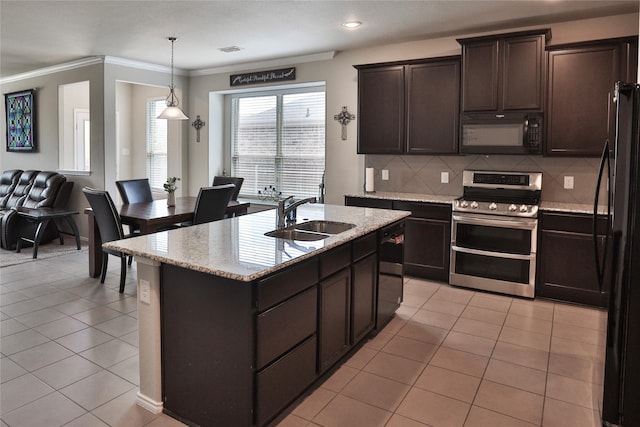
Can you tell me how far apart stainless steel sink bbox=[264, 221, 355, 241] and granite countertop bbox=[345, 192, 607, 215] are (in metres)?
1.71

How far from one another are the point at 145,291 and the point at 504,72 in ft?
12.0

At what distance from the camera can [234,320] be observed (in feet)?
6.62

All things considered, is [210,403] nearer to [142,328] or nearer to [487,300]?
[142,328]

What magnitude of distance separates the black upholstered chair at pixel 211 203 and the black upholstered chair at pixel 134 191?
4.16ft

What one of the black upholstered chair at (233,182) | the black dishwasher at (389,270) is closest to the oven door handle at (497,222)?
the black dishwasher at (389,270)

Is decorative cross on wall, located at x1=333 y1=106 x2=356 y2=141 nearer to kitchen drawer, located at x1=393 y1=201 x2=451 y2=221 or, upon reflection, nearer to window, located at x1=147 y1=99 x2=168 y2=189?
kitchen drawer, located at x1=393 y1=201 x2=451 y2=221

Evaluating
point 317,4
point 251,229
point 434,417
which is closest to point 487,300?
point 434,417

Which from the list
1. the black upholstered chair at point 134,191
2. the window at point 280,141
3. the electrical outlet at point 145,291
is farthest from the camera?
the window at point 280,141

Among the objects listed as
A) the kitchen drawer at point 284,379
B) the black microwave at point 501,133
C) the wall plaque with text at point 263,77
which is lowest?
the kitchen drawer at point 284,379

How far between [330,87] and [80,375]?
13.8 feet

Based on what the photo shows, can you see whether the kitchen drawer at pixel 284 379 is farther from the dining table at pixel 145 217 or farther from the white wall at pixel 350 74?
the white wall at pixel 350 74

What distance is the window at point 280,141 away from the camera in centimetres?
633

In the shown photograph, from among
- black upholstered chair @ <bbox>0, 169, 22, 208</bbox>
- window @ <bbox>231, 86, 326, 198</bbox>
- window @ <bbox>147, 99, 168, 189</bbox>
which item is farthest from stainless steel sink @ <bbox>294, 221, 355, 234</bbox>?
black upholstered chair @ <bbox>0, 169, 22, 208</bbox>

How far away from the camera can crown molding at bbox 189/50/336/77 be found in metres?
5.72
